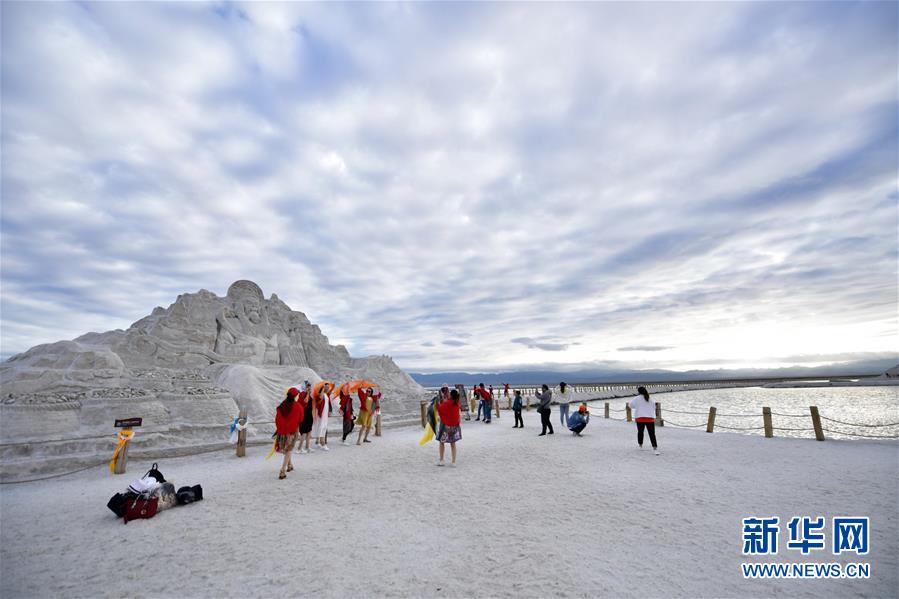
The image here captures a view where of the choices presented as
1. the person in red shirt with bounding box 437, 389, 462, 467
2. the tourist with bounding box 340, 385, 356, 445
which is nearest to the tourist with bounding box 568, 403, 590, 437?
the person in red shirt with bounding box 437, 389, 462, 467

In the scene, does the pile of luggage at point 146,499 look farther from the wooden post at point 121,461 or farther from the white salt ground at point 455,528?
the wooden post at point 121,461

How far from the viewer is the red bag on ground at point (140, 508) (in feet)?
20.0

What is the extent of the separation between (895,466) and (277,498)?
12.6 meters

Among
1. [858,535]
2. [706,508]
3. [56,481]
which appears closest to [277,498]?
[56,481]

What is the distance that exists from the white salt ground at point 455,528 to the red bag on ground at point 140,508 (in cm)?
13

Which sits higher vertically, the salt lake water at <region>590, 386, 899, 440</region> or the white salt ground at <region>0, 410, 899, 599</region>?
the white salt ground at <region>0, 410, 899, 599</region>

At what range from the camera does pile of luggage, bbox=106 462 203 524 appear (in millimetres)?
6141

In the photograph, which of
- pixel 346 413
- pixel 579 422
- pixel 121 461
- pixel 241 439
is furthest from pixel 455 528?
pixel 579 422

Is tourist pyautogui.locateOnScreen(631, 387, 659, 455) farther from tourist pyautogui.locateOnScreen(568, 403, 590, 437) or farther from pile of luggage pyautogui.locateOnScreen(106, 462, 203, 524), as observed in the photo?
pile of luggage pyautogui.locateOnScreen(106, 462, 203, 524)

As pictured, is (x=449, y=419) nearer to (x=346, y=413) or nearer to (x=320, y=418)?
(x=320, y=418)

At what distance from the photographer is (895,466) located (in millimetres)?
8461

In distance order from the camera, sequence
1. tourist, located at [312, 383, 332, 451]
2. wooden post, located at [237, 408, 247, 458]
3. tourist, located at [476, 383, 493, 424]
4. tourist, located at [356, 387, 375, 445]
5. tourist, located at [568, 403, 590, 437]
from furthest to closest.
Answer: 1. tourist, located at [476, 383, 493, 424]
2. tourist, located at [568, 403, 590, 437]
3. tourist, located at [356, 387, 375, 445]
4. tourist, located at [312, 383, 332, 451]
5. wooden post, located at [237, 408, 247, 458]

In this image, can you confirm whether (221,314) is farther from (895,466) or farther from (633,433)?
(895,466)

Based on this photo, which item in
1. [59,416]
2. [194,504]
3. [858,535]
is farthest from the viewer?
[59,416]
